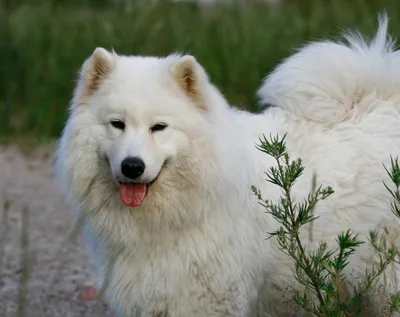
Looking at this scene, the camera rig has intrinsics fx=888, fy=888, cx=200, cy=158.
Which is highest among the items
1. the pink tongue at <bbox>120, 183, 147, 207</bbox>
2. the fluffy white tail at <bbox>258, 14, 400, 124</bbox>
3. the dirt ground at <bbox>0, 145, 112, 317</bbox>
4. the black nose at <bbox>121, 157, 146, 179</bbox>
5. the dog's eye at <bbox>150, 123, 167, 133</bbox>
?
the fluffy white tail at <bbox>258, 14, 400, 124</bbox>

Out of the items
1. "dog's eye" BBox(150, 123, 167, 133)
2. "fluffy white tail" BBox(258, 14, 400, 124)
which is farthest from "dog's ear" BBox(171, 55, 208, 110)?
"fluffy white tail" BBox(258, 14, 400, 124)

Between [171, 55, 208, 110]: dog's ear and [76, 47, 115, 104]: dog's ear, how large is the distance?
0.31 m

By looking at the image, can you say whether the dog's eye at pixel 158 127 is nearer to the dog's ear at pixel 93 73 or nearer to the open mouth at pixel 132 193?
the open mouth at pixel 132 193

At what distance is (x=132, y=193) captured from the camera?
13.2ft

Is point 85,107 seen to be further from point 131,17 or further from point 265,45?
point 131,17

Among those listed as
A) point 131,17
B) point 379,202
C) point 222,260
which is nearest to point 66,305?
point 222,260

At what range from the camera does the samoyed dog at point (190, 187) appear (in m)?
4.00

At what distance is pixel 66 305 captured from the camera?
18.4 ft

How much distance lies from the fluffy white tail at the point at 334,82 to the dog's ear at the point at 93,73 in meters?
1.02

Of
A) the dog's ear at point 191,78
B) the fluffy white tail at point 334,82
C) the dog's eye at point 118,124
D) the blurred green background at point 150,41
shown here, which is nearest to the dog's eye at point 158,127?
the dog's eye at point 118,124

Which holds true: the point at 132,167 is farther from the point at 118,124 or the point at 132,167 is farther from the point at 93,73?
the point at 93,73

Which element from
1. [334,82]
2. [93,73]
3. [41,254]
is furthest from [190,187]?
[41,254]

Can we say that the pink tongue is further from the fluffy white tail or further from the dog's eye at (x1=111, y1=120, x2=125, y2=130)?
the fluffy white tail

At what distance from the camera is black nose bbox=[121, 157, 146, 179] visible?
3794 millimetres
